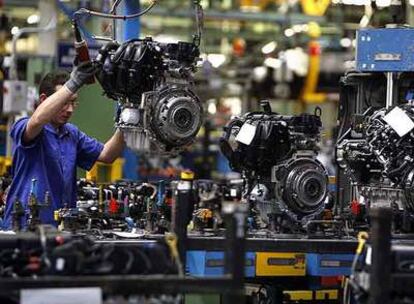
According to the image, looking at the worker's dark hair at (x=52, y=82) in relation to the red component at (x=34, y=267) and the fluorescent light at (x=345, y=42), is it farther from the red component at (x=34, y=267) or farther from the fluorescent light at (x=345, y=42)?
the fluorescent light at (x=345, y=42)

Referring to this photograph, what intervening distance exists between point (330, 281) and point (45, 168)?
1920 millimetres

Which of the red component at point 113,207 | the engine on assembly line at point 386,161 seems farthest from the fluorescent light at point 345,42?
the red component at point 113,207

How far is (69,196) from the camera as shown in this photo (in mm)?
6523

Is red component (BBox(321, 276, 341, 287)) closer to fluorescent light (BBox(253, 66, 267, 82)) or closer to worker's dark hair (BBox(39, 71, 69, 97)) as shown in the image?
worker's dark hair (BBox(39, 71, 69, 97))

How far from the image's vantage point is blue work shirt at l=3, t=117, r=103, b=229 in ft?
20.7

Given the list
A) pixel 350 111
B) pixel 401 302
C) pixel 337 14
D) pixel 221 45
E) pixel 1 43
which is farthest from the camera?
pixel 221 45

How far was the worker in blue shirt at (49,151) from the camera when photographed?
19.7ft

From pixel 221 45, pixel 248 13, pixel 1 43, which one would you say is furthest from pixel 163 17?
pixel 1 43

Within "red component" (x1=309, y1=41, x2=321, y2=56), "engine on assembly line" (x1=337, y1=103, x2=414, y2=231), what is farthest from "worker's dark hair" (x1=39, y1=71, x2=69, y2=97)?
"red component" (x1=309, y1=41, x2=321, y2=56)

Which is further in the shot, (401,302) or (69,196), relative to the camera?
(69,196)

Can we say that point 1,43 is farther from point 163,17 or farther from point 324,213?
point 324,213

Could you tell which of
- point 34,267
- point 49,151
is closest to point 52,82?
point 49,151

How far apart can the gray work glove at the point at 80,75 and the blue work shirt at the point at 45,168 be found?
1.65 feet

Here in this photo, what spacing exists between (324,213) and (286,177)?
39cm
